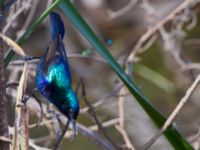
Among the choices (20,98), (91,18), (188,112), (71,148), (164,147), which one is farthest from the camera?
(91,18)

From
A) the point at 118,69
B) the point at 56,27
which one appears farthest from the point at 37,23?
the point at 118,69

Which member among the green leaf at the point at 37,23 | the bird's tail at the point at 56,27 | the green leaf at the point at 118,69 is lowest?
the green leaf at the point at 118,69

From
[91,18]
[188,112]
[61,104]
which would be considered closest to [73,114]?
[61,104]

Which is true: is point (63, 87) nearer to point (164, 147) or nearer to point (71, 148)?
point (164, 147)

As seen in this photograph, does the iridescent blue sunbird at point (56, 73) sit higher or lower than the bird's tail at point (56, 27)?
lower
